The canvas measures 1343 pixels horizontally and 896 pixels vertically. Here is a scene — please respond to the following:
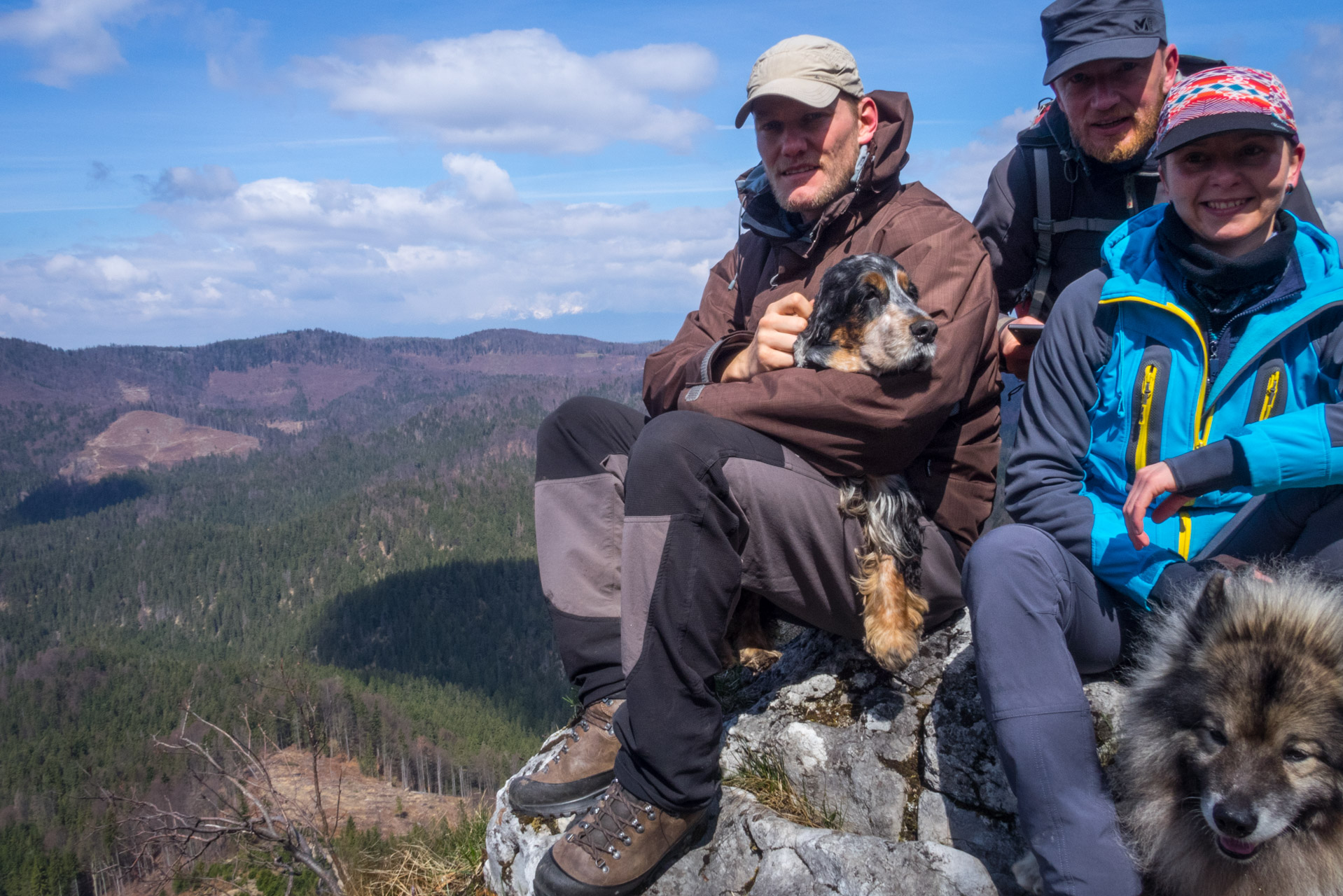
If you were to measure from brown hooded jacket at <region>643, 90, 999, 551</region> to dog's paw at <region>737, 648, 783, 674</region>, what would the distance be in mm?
1048

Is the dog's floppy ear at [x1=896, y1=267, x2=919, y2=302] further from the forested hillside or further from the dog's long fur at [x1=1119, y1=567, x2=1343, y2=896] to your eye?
the forested hillside

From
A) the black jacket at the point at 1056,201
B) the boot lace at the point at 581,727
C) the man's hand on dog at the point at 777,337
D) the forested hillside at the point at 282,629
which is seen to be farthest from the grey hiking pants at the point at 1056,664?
the forested hillside at the point at 282,629

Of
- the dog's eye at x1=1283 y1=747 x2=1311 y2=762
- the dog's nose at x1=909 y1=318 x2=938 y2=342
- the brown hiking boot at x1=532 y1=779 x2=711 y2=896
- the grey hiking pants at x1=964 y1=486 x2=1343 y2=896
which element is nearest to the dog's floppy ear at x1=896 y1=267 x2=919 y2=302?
the dog's nose at x1=909 y1=318 x2=938 y2=342

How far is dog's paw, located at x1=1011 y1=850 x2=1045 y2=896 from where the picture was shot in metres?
2.57

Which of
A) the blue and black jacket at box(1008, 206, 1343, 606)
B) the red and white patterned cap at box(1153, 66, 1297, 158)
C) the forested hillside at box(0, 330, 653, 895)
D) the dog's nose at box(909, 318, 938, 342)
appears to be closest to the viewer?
the blue and black jacket at box(1008, 206, 1343, 606)

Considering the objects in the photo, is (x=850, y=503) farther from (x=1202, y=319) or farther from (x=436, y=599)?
(x=436, y=599)

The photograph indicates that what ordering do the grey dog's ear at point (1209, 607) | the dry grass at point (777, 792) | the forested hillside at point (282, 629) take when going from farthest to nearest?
the forested hillside at point (282, 629) < the dry grass at point (777, 792) < the grey dog's ear at point (1209, 607)

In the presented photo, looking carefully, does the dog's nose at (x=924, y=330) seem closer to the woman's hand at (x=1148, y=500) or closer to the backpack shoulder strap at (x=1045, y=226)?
the woman's hand at (x=1148, y=500)

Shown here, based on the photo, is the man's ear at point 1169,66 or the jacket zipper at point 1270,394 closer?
the jacket zipper at point 1270,394

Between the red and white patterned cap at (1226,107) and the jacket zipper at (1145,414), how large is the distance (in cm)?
72

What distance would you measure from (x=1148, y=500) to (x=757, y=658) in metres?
2.01

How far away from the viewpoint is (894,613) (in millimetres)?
3197

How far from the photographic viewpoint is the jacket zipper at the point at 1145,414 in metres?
2.69

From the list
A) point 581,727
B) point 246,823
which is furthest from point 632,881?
point 246,823
